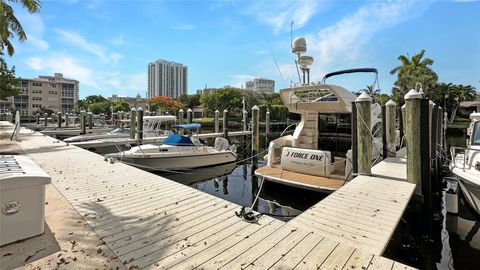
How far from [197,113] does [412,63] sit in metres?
53.5

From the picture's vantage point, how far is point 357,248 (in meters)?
3.34

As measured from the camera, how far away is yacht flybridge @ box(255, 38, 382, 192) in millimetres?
8461

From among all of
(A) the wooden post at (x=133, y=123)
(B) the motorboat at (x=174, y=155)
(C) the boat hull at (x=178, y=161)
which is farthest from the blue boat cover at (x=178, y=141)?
(A) the wooden post at (x=133, y=123)

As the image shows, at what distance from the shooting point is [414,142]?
6.25 m

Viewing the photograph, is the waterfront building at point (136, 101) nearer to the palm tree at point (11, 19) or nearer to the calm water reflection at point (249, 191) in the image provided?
the palm tree at point (11, 19)

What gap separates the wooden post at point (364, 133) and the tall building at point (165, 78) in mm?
116035

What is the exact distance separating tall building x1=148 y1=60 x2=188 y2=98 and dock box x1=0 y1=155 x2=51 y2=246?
118 m

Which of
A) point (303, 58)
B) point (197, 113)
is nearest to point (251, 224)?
point (303, 58)

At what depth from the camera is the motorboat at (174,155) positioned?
11523 millimetres

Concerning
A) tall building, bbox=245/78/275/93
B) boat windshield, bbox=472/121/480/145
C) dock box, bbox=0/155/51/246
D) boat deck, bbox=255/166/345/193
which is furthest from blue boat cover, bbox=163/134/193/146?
tall building, bbox=245/78/275/93

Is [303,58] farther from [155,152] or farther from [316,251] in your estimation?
[316,251]

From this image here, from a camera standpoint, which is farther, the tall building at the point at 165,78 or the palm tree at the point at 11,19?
the tall building at the point at 165,78

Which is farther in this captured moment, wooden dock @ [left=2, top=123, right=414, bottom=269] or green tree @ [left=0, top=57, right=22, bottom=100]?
green tree @ [left=0, top=57, right=22, bottom=100]

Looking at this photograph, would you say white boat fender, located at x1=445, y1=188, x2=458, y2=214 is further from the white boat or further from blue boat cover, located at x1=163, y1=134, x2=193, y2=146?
blue boat cover, located at x1=163, y1=134, x2=193, y2=146
